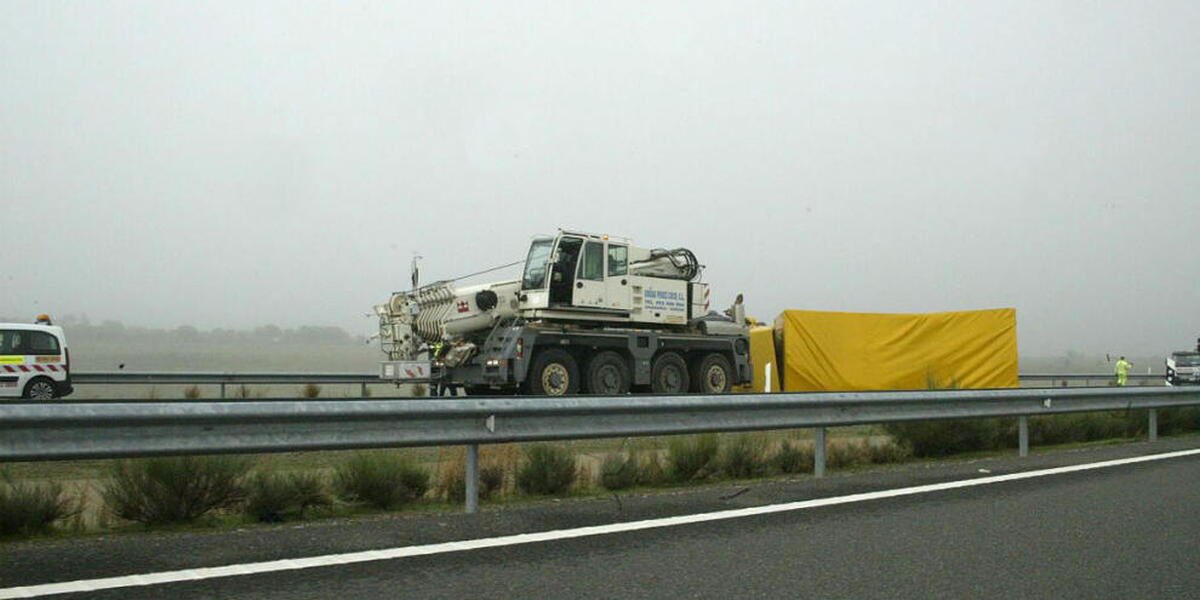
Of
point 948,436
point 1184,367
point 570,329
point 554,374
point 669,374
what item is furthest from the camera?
point 1184,367

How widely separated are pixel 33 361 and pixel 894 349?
17.9 metres

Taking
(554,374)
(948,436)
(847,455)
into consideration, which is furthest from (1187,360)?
(847,455)

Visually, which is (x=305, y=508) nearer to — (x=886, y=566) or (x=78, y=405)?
(x=78, y=405)

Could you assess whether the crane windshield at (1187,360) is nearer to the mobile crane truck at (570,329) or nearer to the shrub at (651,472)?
the mobile crane truck at (570,329)

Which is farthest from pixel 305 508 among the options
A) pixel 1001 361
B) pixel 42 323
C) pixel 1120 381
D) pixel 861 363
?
pixel 1120 381

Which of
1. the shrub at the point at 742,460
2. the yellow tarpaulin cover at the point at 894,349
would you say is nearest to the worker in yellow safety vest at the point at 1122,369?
the yellow tarpaulin cover at the point at 894,349

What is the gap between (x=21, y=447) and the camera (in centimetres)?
537

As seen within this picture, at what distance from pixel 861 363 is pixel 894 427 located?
39.9 feet

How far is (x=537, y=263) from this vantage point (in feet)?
64.2

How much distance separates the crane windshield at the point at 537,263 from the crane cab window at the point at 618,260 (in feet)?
4.16

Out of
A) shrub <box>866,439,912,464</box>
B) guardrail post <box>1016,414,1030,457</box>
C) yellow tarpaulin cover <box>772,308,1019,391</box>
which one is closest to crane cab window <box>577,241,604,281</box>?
yellow tarpaulin cover <box>772,308,1019,391</box>

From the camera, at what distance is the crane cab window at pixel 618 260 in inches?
786

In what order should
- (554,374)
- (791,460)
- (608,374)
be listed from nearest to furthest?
(791,460), (554,374), (608,374)

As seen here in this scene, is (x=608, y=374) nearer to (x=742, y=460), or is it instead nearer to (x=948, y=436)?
(x=948, y=436)
